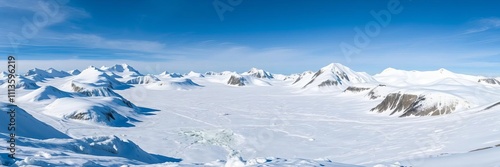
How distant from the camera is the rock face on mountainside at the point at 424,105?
54344 millimetres

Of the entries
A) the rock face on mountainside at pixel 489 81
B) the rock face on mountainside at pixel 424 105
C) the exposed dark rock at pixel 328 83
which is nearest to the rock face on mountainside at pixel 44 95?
the rock face on mountainside at pixel 424 105

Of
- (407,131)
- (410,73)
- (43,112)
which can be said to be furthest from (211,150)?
→ (410,73)

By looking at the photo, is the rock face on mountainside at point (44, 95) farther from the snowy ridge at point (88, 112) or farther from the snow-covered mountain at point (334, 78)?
the snow-covered mountain at point (334, 78)

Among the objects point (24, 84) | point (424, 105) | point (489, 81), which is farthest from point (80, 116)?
point (489, 81)

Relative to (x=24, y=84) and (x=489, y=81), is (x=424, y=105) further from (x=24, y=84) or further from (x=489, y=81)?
(x=24, y=84)

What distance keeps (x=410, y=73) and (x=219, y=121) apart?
158218 millimetres

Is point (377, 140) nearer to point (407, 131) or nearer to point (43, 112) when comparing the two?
point (407, 131)

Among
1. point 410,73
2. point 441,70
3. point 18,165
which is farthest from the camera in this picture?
point 410,73

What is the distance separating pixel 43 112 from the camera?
5781 centimetres

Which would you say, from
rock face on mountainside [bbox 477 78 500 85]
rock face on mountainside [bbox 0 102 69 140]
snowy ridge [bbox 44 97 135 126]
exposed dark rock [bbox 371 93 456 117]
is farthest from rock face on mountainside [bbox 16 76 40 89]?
rock face on mountainside [bbox 477 78 500 85]

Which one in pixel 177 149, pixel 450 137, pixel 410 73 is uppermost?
pixel 410 73

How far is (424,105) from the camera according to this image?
56.4 metres

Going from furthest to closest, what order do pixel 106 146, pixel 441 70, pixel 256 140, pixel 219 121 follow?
pixel 441 70 → pixel 219 121 → pixel 256 140 → pixel 106 146

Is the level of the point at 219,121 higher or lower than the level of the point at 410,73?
lower
